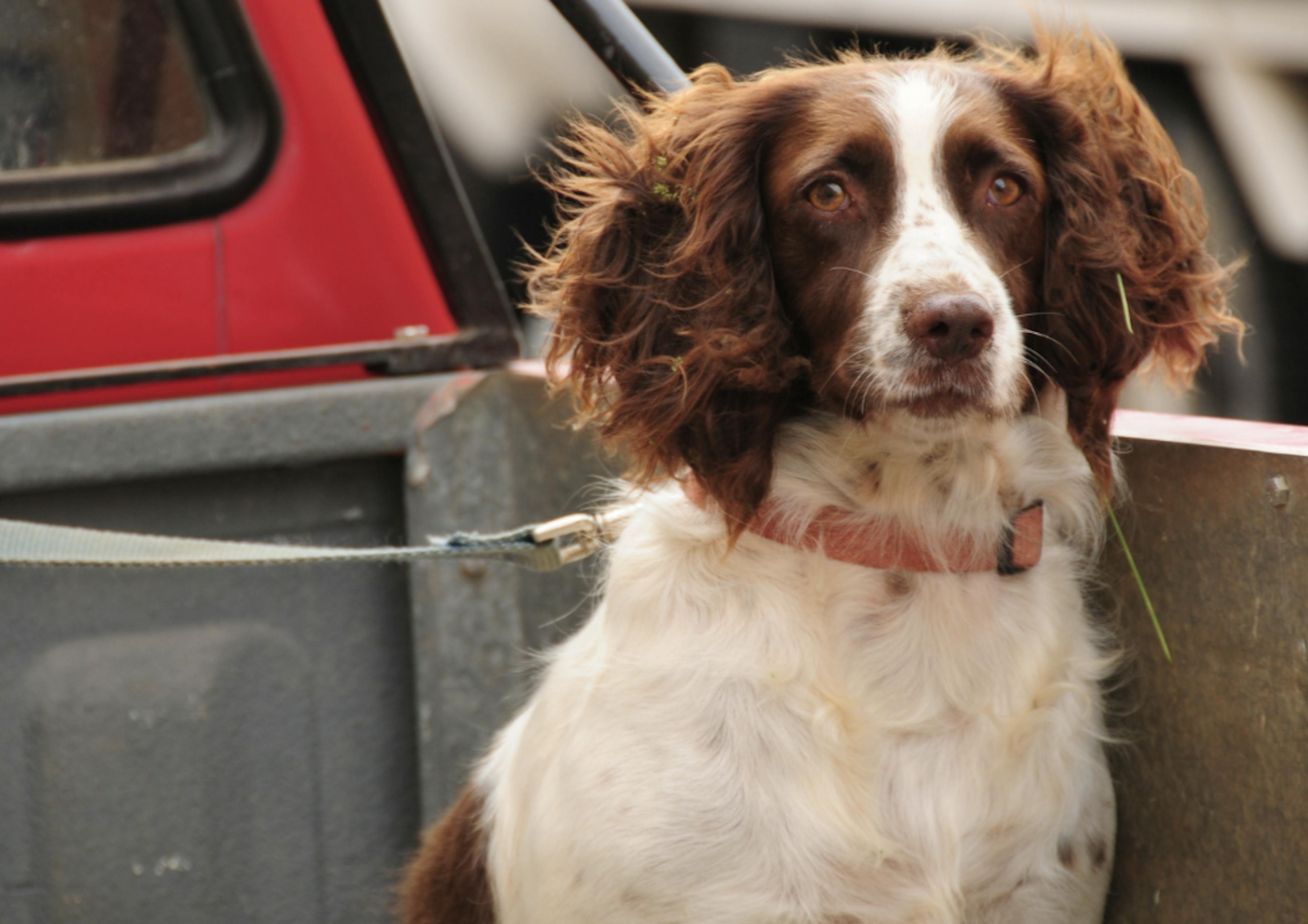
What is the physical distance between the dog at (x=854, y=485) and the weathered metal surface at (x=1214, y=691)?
0.21ft

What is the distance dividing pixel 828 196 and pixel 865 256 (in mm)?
115

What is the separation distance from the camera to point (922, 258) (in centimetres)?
180

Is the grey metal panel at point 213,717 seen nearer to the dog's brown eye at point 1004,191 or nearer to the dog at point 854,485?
the dog at point 854,485

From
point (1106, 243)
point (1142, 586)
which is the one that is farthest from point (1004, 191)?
point (1142, 586)

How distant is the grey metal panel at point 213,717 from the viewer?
2.36 m

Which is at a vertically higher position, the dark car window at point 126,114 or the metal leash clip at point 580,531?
the dark car window at point 126,114

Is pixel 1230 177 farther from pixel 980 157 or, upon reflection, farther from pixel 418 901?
pixel 418 901

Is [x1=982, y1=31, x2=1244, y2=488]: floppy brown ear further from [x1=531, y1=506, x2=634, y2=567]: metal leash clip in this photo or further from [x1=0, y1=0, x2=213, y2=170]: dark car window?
[x1=0, y1=0, x2=213, y2=170]: dark car window

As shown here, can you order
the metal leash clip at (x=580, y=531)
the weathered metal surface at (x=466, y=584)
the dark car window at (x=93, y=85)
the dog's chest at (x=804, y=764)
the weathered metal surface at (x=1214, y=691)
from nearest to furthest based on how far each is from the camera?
the weathered metal surface at (x=1214, y=691), the dog's chest at (x=804, y=764), the metal leash clip at (x=580, y=531), the dark car window at (x=93, y=85), the weathered metal surface at (x=466, y=584)

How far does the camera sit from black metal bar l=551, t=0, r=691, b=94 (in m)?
2.37

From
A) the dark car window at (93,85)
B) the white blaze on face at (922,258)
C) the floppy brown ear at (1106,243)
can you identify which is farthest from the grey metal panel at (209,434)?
the floppy brown ear at (1106,243)

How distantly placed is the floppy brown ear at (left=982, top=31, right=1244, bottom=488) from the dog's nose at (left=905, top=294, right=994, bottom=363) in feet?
0.94

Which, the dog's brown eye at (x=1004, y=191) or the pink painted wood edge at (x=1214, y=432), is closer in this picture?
the pink painted wood edge at (x=1214, y=432)

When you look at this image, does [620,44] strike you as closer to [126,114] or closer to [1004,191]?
[1004,191]
